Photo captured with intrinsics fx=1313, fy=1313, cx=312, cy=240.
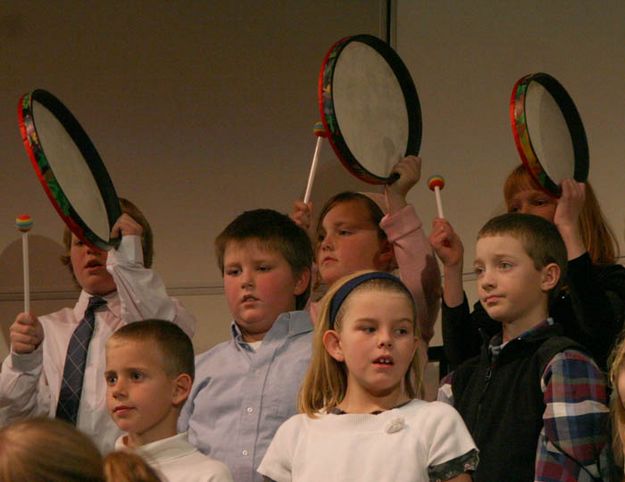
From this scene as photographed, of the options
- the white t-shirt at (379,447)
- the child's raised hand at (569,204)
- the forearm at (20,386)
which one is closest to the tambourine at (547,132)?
the child's raised hand at (569,204)

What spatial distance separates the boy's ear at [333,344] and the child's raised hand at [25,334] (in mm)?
1209

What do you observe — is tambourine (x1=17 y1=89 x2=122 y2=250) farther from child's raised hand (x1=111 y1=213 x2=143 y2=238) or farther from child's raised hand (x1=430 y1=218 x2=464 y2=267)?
child's raised hand (x1=430 y1=218 x2=464 y2=267)

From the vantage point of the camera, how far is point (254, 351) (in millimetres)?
3512

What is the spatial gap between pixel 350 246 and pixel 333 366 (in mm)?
Result: 936

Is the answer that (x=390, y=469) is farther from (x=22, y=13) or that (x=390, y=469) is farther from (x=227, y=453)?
(x=22, y=13)

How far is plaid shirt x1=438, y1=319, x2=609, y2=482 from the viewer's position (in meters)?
2.92

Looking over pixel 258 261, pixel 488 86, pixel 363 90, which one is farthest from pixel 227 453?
pixel 488 86

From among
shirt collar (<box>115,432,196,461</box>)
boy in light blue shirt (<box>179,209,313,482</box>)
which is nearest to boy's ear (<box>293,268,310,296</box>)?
boy in light blue shirt (<box>179,209,313,482</box>)

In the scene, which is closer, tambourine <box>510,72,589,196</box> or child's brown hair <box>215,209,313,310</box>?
tambourine <box>510,72,589,196</box>

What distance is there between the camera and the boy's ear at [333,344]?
300 centimetres

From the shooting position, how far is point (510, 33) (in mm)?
4980

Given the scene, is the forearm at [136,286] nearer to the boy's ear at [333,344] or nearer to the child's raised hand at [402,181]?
the child's raised hand at [402,181]

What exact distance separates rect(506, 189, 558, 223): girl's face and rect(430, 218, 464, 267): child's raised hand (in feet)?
0.90

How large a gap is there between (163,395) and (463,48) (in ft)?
7.82
